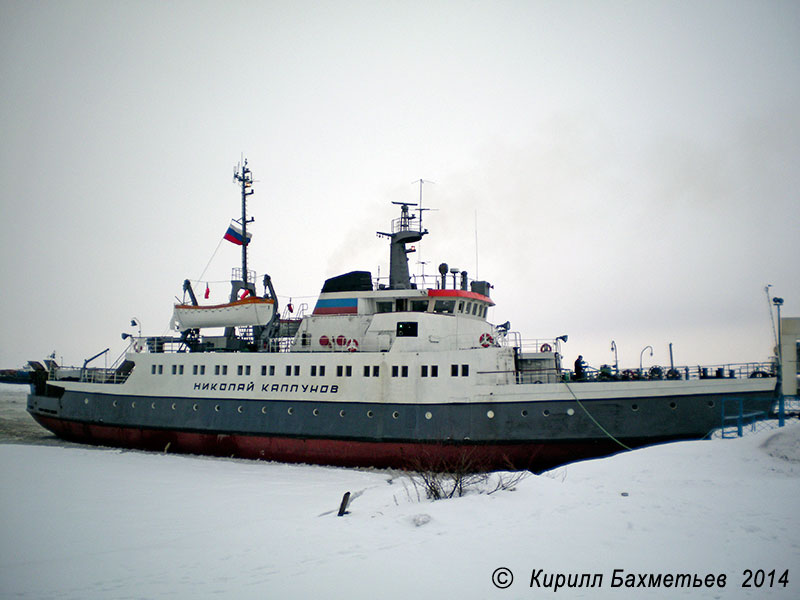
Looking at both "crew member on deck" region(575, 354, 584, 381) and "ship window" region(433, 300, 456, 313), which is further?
"ship window" region(433, 300, 456, 313)

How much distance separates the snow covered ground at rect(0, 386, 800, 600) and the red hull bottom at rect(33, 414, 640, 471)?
4.42m

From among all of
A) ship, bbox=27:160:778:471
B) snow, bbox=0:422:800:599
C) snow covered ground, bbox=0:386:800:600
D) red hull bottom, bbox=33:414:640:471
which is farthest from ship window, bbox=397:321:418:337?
snow covered ground, bbox=0:386:800:600

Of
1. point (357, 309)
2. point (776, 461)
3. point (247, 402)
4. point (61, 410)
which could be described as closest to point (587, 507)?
point (776, 461)

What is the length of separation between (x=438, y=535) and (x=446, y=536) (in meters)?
0.14

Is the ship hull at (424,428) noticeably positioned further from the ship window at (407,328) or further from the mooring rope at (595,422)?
the ship window at (407,328)

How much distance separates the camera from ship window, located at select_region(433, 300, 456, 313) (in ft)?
68.1

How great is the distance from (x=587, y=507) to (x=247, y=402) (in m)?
15.8

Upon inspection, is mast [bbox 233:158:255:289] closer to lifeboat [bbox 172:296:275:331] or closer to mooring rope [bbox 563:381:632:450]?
lifeboat [bbox 172:296:275:331]

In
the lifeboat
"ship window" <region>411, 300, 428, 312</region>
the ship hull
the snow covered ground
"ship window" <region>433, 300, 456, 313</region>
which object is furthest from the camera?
the lifeboat

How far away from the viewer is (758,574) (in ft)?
20.2

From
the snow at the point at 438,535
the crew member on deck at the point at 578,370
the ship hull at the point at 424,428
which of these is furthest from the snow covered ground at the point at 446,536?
the crew member on deck at the point at 578,370

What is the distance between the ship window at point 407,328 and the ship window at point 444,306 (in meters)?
1.45

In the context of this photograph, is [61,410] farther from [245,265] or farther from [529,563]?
[529,563]

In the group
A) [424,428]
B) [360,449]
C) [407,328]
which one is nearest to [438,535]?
[424,428]
